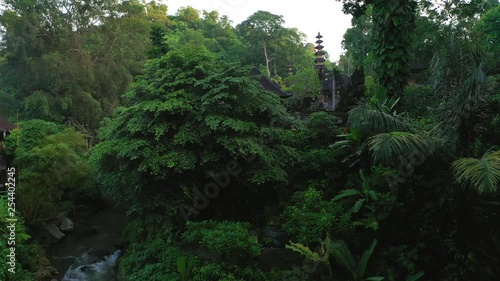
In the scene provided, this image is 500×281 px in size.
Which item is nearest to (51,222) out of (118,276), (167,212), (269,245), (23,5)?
(118,276)

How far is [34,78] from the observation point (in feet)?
70.5

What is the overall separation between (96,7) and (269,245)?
829 inches

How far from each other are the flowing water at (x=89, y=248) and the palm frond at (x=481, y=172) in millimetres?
10691

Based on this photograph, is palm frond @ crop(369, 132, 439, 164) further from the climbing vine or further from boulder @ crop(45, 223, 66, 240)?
boulder @ crop(45, 223, 66, 240)

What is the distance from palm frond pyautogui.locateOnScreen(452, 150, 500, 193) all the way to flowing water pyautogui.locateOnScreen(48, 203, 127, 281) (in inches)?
421

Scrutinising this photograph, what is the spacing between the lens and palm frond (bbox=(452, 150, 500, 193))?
4.93 metres

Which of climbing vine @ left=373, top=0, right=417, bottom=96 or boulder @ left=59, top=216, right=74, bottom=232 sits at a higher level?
climbing vine @ left=373, top=0, right=417, bottom=96

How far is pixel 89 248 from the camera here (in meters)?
14.7

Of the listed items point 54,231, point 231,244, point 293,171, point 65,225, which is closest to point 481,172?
point 231,244

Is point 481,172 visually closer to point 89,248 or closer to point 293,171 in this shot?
point 293,171

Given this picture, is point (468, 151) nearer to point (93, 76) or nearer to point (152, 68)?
point (152, 68)

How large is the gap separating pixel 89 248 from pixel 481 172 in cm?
1411

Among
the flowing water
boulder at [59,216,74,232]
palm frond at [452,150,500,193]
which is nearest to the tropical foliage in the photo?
palm frond at [452,150,500,193]

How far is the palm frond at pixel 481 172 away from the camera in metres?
4.93
